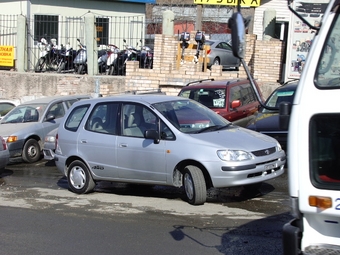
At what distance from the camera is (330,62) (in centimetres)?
430

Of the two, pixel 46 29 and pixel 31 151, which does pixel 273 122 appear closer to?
pixel 31 151

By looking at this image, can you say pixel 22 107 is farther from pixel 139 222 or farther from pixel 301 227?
pixel 301 227

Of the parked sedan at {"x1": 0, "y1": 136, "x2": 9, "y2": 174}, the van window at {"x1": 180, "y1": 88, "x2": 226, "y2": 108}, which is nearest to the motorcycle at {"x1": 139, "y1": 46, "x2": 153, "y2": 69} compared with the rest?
the van window at {"x1": 180, "y1": 88, "x2": 226, "y2": 108}

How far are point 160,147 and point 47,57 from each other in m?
14.1

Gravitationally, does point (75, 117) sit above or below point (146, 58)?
below

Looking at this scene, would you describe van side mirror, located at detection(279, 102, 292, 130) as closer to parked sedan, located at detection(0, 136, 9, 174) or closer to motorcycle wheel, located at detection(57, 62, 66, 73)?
parked sedan, located at detection(0, 136, 9, 174)

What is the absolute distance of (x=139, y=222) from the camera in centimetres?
791

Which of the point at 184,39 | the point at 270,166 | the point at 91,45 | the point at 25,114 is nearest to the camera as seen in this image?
the point at 270,166

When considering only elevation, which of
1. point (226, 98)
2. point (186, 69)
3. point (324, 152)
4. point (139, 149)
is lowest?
point (139, 149)

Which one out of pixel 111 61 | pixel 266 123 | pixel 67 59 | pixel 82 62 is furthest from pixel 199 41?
pixel 266 123

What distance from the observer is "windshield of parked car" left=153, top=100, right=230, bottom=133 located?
30.0 feet

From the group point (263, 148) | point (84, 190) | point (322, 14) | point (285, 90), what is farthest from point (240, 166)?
point (285, 90)

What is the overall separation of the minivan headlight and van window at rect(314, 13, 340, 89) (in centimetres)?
415

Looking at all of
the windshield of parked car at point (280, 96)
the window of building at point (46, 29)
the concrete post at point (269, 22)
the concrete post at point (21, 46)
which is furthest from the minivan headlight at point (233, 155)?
the window of building at point (46, 29)
